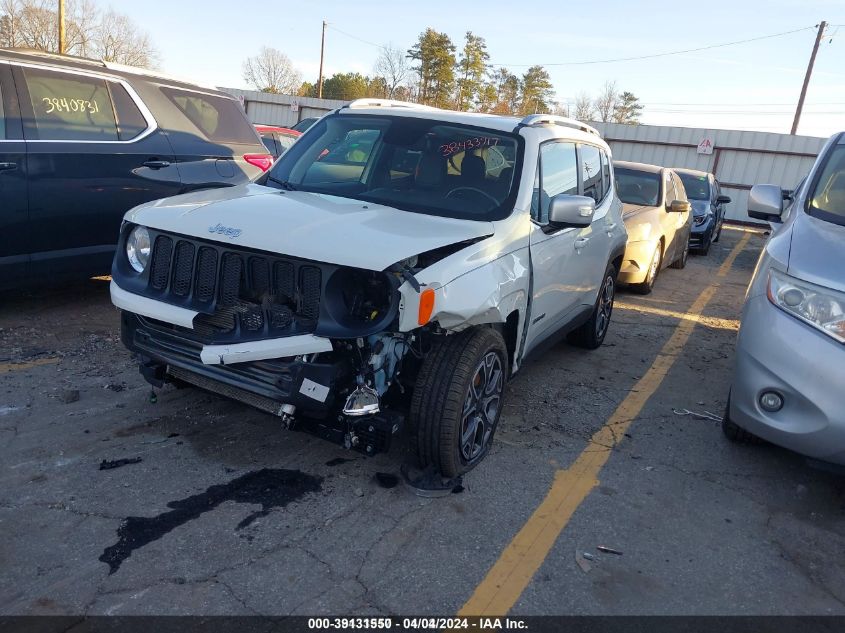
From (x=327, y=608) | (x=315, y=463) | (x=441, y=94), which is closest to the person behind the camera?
(x=327, y=608)

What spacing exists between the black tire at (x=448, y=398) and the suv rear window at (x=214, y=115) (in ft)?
14.6

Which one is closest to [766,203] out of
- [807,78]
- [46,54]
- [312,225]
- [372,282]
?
[372,282]

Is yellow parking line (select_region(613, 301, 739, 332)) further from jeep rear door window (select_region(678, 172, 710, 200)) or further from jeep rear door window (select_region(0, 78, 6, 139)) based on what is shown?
jeep rear door window (select_region(678, 172, 710, 200))

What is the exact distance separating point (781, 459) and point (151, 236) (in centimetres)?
389

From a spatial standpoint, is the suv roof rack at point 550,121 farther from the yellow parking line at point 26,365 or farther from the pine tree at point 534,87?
the pine tree at point 534,87

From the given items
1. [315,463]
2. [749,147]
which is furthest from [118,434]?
[749,147]

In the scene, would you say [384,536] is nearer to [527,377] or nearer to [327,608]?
[327,608]

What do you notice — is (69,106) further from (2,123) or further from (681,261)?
(681,261)

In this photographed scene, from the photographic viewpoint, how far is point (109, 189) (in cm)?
570

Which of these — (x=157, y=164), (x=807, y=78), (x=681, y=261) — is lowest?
(x=681, y=261)

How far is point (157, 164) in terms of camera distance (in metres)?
6.04

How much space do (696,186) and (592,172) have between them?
394 inches

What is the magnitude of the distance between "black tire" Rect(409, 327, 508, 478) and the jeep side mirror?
90 centimetres

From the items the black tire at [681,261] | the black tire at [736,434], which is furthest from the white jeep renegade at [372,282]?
the black tire at [681,261]
